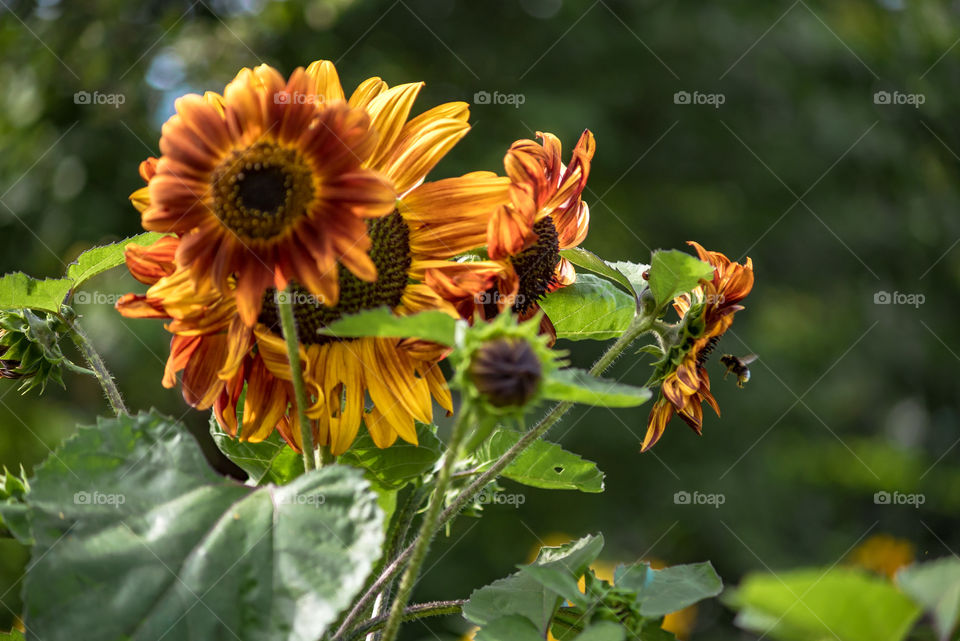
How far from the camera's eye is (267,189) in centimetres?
42

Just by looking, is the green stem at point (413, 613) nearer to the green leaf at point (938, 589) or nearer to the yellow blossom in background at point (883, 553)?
the green leaf at point (938, 589)

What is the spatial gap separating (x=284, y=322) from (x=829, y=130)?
2047mm

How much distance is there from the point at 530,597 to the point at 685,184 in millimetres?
1970

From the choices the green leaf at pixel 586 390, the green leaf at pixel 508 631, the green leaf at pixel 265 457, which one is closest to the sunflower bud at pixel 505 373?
the green leaf at pixel 586 390

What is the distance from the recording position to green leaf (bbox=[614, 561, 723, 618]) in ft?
1.36

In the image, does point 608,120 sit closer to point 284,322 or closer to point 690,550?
point 690,550

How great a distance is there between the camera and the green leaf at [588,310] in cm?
57

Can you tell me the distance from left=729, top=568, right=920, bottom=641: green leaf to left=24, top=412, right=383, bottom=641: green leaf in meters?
0.16

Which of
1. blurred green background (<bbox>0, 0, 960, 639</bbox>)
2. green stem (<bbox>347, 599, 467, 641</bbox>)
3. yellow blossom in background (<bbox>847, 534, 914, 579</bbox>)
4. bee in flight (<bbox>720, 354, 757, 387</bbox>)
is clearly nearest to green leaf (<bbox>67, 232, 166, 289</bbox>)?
green stem (<bbox>347, 599, 467, 641</bbox>)

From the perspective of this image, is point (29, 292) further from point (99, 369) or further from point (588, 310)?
point (588, 310)

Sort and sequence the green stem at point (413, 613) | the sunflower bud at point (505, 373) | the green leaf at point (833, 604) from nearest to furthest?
the green leaf at point (833, 604) → the sunflower bud at point (505, 373) → the green stem at point (413, 613)

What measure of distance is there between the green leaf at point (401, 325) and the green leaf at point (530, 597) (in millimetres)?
140

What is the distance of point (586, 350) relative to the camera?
5.90 feet

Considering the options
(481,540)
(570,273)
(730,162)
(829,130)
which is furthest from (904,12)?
(570,273)
